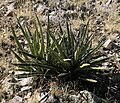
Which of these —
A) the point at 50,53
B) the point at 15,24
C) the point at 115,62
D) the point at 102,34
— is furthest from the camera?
the point at 15,24

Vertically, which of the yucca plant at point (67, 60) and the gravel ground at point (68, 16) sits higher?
the gravel ground at point (68, 16)

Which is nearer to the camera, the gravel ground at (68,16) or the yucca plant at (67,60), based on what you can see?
the yucca plant at (67,60)

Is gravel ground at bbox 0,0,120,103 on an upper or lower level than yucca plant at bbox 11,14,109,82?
upper

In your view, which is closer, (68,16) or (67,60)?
(67,60)

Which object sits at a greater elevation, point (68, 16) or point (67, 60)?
point (68, 16)

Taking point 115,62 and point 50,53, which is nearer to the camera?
point 50,53

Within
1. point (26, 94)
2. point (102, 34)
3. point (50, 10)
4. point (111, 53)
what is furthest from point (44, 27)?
point (26, 94)

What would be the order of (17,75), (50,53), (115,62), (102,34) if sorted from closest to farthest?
(50,53), (17,75), (115,62), (102,34)

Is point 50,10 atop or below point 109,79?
atop

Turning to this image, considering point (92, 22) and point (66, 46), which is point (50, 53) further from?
point (92, 22)

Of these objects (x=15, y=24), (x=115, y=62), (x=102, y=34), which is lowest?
(x=115, y=62)

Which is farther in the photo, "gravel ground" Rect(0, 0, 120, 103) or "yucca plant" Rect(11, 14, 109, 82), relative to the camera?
"gravel ground" Rect(0, 0, 120, 103)
